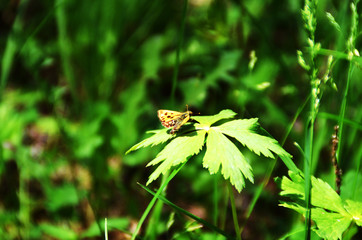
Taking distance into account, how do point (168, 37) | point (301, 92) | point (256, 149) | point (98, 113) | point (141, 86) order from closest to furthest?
point (256, 149)
point (98, 113)
point (141, 86)
point (301, 92)
point (168, 37)

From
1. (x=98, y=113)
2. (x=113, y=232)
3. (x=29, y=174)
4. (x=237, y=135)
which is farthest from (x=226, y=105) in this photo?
(x=29, y=174)

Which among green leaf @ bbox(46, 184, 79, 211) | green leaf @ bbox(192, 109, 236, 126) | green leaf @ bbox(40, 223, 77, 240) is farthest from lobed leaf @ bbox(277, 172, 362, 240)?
green leaf @ bbox(46, 184, 79, 211)

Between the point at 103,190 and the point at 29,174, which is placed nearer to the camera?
the point at 103,190

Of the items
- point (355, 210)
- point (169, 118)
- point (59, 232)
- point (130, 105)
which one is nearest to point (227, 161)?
point (169, 118)

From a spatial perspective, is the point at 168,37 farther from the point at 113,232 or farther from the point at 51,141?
the point at 113,232

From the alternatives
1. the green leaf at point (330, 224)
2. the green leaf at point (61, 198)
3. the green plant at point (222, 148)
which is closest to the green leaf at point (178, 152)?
the green plant at point (222, 148)

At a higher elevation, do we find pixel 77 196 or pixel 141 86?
pixel 141 86

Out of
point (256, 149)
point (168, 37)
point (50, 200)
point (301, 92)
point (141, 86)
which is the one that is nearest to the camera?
point (256, 149)

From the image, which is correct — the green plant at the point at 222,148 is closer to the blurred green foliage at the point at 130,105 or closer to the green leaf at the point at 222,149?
the green leaf at the point at 222,149
